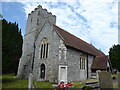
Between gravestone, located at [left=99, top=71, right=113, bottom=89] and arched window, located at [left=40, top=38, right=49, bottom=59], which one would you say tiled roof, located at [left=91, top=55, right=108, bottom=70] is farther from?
gravestone, located at [left=99, top=71, right=113, bottom=89]

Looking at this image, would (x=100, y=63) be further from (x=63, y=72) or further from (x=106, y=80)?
(x=106, y=80)

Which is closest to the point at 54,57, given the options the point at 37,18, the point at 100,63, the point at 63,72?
the point at 63,72

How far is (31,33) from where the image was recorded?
22188 mm

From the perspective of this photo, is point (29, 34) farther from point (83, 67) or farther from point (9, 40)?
point (83, 67)

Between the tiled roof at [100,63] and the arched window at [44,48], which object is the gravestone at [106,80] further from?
the tiled roof at [100,63]

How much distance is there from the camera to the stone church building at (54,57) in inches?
598

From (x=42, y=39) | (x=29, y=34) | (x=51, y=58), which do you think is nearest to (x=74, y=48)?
(x=51, y=58)

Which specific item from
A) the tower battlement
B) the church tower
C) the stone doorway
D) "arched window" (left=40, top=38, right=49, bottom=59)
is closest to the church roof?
"arched window" (left=40, top=38, right=49, bottom=59)

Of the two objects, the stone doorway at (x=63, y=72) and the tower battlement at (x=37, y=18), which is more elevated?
the tower battlement at (x=37, y=18)

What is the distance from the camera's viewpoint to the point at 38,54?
18172mm

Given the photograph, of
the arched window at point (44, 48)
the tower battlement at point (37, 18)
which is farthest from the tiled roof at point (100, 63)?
the tower battlement at point (37, 18)

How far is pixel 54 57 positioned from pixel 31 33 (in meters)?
9.07

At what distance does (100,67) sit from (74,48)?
20.8 ft

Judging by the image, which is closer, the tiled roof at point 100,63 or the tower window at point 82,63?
the tower window at point 82,63
